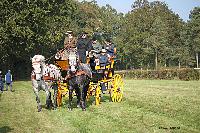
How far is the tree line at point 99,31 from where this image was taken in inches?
1805

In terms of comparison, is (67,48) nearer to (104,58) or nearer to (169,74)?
(104,58)

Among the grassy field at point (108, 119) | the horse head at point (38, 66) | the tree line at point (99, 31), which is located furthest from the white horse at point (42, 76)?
the tree line at point (99, 31)

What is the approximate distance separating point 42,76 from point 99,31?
87.8 ft

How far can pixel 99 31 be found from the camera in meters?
42.5

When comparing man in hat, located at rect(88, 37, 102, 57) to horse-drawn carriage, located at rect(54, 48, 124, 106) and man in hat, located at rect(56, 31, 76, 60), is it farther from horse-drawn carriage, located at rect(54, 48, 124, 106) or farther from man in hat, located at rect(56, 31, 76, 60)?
man in hat, located at rect(56, 31, 76, 60)

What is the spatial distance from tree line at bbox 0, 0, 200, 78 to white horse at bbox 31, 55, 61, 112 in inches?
512

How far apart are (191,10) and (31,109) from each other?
3216 inches

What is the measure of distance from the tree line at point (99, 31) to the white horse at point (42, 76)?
13.0 meters

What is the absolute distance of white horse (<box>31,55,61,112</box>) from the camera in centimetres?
1602

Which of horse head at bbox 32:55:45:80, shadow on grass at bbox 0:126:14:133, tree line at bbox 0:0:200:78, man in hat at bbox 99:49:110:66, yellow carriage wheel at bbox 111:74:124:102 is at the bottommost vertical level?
shadow on grass at bbox 0:126:14:133

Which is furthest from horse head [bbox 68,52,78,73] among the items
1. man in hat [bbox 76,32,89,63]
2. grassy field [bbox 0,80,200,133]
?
grassy field [bbox 0,80,200,133]

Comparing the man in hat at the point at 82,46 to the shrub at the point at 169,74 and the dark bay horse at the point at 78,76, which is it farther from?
the shrub at the point at 169,74

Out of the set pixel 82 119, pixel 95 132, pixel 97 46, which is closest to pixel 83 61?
pixel 97 46

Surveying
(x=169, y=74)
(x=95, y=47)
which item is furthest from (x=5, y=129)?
(x=169, y=74)
